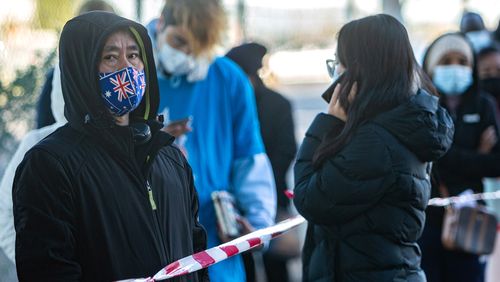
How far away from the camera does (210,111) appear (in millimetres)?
4371

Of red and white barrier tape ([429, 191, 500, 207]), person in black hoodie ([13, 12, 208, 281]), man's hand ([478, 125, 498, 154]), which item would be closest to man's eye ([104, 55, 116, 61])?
person in black hoodie ([13, 12, 208, 281])

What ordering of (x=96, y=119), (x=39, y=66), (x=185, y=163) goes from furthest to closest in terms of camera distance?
(x=39, y=66) → (x=185, y=163) → (x=96, y=119)

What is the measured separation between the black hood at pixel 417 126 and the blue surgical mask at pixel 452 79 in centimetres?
180

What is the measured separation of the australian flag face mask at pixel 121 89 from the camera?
2846 mm

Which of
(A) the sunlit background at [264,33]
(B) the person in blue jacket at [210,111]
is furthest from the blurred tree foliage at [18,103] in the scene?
(B) the person in blue jacket at [210,111]

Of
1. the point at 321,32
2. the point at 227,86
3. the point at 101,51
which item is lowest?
the point at 321,32

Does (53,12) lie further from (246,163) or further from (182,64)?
(246,163)

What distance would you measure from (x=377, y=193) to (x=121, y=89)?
1.09 meters

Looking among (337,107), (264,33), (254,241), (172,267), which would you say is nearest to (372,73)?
(337,107)

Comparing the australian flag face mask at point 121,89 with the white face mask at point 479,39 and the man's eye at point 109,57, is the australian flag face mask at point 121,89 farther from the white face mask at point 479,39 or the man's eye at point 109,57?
the white face mask at point 479,39

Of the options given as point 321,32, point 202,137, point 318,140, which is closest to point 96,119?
point 318,140

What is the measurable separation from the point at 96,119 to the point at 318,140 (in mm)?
1116

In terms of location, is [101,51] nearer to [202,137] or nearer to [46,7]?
[202,137]

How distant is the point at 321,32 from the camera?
12.4 m
